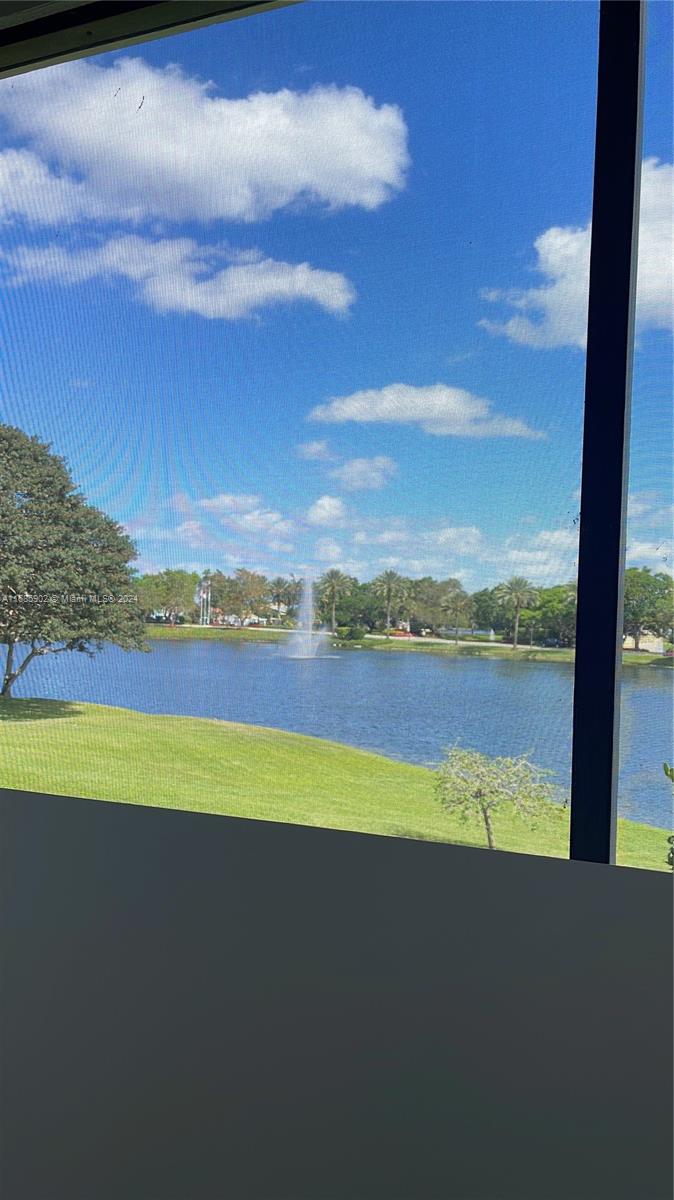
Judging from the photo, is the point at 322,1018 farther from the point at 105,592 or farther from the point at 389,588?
the point at 105,592

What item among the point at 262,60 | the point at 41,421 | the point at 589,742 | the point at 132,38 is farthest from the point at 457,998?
the point at 41,421

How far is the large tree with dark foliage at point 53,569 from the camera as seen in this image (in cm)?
379

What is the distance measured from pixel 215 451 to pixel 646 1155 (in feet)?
10.6

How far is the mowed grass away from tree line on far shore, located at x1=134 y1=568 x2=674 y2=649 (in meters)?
0.45

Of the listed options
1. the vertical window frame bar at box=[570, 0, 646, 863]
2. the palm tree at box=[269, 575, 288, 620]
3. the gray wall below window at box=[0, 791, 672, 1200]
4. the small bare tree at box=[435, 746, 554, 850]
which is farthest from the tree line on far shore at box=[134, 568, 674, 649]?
the gray wall below window at box=[0, 791, 672, 1200]

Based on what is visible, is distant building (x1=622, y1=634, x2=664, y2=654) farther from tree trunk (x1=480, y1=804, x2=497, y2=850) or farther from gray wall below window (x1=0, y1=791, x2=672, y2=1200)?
gray wall below window (x1=0, y1=791, x2=672, y2=1200)

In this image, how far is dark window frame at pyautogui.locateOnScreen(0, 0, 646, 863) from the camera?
159 cm

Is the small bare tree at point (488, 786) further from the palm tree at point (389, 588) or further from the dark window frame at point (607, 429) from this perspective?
the dark window frame at point (607, 429)

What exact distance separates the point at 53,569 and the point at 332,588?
125 cm

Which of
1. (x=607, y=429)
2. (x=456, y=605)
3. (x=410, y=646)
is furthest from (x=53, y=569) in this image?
(x=607, y=429)

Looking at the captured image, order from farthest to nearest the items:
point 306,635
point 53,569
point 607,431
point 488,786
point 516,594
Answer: point 53,569 < point 306,635 < point 488,786 < point 516,594 < point 607,431

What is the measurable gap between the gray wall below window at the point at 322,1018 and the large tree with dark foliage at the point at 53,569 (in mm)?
3192

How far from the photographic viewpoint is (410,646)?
3.45 m

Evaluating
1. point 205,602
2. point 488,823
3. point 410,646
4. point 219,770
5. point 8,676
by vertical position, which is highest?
point 205,602
